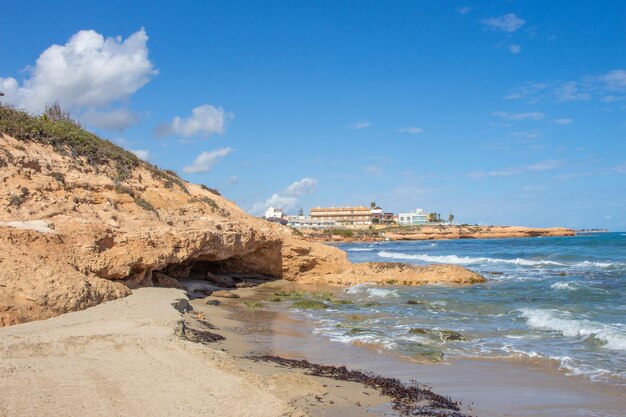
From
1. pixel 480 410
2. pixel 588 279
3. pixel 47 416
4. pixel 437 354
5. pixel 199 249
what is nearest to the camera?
pixel 47 416

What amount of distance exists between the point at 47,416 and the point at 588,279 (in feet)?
82.5

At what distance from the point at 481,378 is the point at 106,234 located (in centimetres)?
973

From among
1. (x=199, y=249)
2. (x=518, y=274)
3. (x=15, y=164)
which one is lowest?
(x=518, y=274)

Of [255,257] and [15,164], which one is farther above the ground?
[15,164]

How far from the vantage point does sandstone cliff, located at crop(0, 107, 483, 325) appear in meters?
10.4

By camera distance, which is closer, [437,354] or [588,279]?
[437,354]

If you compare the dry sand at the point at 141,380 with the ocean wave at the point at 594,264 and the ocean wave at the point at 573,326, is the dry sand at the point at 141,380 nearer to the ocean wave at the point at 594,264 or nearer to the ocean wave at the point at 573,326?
the ocean wave at the point at 573,326

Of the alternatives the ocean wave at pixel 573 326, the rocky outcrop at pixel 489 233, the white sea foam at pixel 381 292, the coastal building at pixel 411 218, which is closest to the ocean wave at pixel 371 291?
the white sea foam at pixel 381 292

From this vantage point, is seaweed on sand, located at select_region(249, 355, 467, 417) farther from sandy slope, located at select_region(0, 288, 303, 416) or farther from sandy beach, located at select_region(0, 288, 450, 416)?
sandy slope, located at select_region(0, 288, 303, 416)

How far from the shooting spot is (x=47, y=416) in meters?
4.66

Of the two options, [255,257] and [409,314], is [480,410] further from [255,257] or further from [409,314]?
[255,257]

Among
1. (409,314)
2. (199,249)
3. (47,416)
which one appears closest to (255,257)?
(199,249)

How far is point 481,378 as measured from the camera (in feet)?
26.5

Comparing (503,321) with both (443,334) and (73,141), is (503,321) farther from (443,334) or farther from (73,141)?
(73,141)
